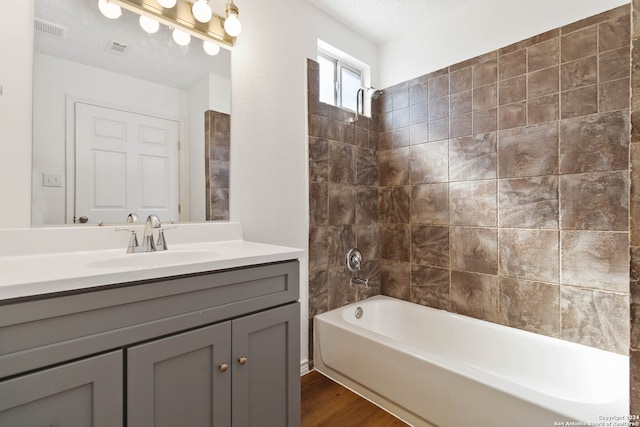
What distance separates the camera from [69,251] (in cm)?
122

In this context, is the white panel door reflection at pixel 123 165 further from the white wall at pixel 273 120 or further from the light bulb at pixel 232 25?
the light bulb at pixel 232 25

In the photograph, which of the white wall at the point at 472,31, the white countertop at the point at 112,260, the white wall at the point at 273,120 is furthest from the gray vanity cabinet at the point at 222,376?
the white wall at the point at 472,31

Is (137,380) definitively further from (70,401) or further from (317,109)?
(317,109)

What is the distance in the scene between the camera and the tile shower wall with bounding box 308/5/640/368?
1.58 m

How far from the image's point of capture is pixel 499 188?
193cm

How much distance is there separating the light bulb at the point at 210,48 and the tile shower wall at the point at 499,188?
649 mm

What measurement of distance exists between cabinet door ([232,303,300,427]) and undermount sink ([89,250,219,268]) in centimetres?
31

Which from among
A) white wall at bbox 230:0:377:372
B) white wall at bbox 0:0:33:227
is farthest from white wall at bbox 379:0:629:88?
white wall at bbox 0:0:33:227

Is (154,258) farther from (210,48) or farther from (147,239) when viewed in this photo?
(210,48)

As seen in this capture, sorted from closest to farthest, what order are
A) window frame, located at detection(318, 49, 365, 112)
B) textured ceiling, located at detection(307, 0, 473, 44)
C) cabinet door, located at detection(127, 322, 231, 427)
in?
cabinet door, located at detection(127, 322, 231, 427) < textured ceiling, located at detection(307, 0, 473, 44) < window frame, located at detection(318, 49, 365, 112)

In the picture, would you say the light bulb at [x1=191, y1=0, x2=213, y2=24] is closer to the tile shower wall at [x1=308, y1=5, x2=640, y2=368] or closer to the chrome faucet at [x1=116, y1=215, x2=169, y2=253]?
the tile shower wall at [x1=308, y1=5, x2=640, y2=368]

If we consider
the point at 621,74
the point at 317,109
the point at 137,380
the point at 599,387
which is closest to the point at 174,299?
the point at 137,380

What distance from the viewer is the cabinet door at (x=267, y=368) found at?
1081 mm

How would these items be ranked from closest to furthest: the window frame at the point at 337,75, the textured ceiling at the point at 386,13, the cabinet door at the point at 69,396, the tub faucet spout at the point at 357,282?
the cabinet door at the point at 69,396 < the textured ceiling at the point at 386,13 < the tub faucet spout at the point at 357,282 < the window frame at the point at 337,75
